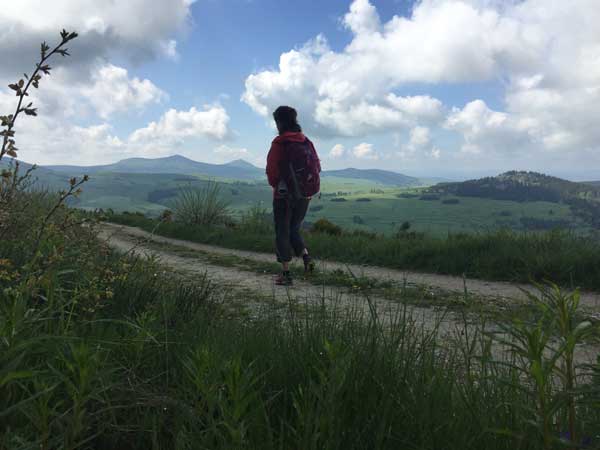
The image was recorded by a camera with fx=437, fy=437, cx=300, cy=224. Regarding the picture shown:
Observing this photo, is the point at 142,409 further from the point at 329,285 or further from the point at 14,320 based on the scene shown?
the point at 329,285

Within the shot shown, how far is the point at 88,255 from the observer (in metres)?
3.67

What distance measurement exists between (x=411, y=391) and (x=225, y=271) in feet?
24.5

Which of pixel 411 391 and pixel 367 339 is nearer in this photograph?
pixel 411 391

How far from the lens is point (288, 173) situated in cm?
793

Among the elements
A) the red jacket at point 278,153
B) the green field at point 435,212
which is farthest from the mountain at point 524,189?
the red jacket at point 278,153

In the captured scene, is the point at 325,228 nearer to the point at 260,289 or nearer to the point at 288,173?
the point at 288,173

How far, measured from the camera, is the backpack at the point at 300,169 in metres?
7.92

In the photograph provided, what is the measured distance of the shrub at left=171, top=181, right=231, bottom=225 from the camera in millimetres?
17094

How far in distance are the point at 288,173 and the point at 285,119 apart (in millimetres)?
1046

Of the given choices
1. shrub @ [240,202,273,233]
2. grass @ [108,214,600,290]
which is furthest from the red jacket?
shrub @ [240,202,273,233]

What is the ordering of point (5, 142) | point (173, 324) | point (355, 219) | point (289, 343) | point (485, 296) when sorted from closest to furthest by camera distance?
point (5, 142)
point (289, 343)
point (173, 324)
point (485, 296)
point (355, 219)

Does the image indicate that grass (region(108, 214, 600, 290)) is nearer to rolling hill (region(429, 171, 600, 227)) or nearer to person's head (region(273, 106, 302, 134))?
person's head (region(273, 106, 302, 134))

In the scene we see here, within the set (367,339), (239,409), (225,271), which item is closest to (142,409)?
(239,409)

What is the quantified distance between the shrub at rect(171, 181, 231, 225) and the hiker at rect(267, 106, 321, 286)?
9.35 meters
